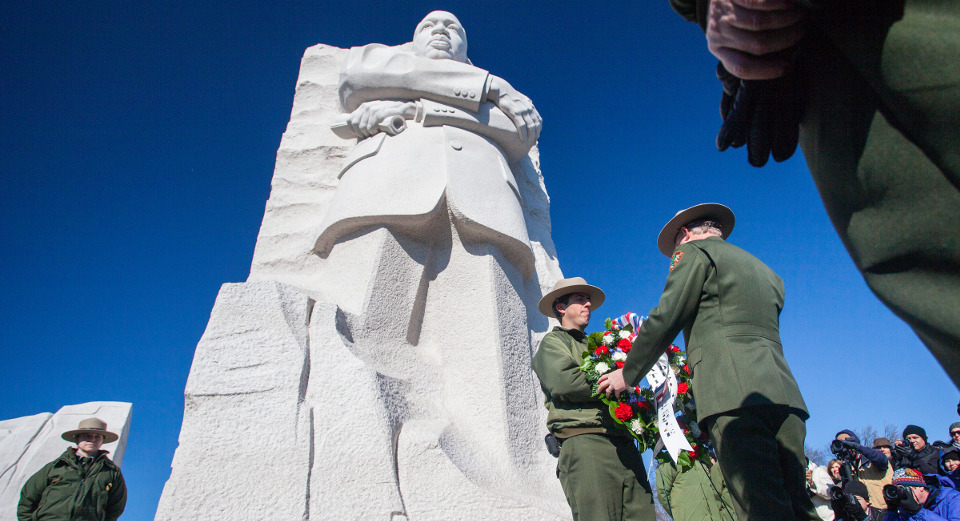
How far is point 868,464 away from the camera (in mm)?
4688

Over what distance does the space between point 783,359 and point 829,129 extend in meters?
1.26

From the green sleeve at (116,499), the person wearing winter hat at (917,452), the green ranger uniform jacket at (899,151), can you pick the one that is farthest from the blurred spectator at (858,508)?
the green sleeve at (116,499)

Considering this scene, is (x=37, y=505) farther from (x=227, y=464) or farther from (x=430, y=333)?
(x=430, y=333)

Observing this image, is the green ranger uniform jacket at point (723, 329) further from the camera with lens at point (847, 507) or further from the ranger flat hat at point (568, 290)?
the camera with lens at point (847, 507)

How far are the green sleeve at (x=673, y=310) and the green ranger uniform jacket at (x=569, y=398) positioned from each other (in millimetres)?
570

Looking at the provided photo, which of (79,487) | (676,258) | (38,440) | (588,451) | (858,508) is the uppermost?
(38,440)

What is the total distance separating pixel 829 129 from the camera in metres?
0.95

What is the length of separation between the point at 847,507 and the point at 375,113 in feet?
14.4

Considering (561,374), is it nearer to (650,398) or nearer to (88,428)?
(650,398)

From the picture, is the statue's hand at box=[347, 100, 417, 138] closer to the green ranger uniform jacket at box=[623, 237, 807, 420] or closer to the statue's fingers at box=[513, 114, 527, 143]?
the statue's fingers at box=[513, 114, 527, 143]

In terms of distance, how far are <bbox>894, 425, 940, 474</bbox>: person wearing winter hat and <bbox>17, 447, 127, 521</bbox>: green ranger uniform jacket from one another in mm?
5444

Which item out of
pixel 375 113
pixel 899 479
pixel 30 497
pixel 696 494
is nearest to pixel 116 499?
pixel 30 497

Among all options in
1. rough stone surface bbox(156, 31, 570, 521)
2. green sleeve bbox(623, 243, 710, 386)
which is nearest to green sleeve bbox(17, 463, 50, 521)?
rough stone surface bbox(156, 31, 570, 521)

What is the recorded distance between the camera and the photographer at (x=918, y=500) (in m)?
3.60
